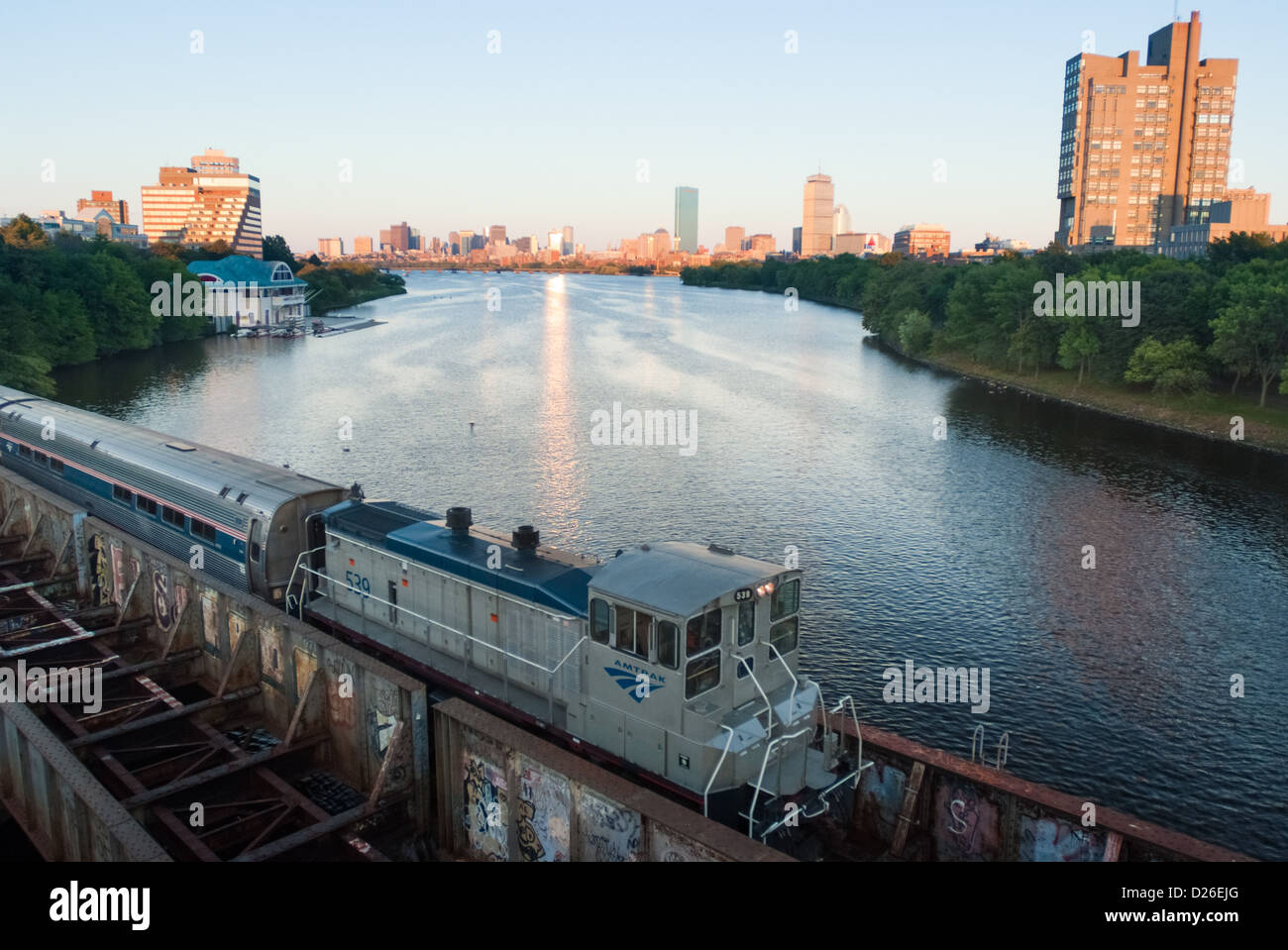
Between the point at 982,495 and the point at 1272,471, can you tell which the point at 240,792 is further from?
the point at 1272,471

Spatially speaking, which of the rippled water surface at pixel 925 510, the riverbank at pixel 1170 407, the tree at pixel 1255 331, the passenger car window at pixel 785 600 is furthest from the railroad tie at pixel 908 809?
the tree at pixel 1255 331

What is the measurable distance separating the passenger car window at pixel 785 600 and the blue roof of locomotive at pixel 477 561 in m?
4.10

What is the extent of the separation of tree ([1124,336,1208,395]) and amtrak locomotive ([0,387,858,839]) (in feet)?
221

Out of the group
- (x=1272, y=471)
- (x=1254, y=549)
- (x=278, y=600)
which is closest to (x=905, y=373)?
(x=1272, y=471)

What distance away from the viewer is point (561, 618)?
20.0m

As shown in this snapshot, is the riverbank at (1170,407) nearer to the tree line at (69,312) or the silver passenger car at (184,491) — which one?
the silver passenger car at (184,491)

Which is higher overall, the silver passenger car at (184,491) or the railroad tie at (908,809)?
the silver passenger car at (184,491)

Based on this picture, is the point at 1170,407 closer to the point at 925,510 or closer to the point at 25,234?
the point at 925,510

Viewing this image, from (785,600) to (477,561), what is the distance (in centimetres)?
800

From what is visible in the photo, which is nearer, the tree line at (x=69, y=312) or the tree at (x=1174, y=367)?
the tree at (x=1174, y=367)

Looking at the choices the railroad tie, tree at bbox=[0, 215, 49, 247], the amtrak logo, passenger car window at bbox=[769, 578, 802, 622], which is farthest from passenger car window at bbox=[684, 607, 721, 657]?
tree at bbox=[0, 215, 49, 247]

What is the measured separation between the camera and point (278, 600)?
92.7 ft

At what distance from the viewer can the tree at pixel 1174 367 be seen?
75.6 meters
